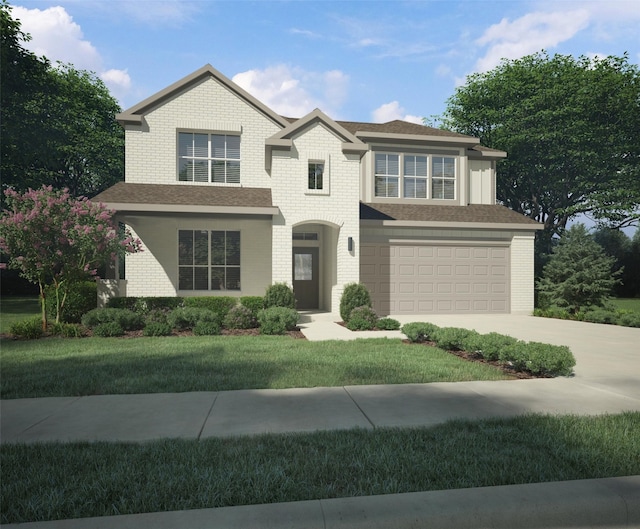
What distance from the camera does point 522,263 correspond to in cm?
1736

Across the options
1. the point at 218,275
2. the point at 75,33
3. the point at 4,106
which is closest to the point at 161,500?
the point at 75,33

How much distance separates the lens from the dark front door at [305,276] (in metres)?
16.9

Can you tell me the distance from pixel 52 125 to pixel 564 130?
29719mm

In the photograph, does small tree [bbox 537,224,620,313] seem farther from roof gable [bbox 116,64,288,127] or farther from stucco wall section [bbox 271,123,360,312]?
roof gable [bbox 116,64,288,127]

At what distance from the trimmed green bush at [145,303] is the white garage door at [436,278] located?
677cm

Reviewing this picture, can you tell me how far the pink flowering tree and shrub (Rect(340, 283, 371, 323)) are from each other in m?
6.93

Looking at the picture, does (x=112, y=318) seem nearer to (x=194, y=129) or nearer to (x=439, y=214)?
(x=194, y=129)

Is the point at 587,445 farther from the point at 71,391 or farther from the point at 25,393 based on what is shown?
the point at 25,393

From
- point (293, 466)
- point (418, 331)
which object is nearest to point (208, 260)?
point (418, 331)

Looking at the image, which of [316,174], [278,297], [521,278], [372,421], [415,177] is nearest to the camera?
[372,421]

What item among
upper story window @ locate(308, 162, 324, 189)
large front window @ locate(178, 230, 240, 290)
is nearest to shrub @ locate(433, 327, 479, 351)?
upper story window @ locate(308, 162, 324, 189)

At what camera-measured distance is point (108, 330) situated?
10.7 meters

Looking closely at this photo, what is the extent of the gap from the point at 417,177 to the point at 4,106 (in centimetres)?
1983

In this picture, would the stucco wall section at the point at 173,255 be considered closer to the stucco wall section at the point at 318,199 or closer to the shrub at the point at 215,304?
the stucco wall section at the point at 318,199
